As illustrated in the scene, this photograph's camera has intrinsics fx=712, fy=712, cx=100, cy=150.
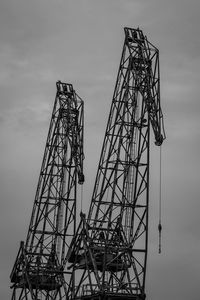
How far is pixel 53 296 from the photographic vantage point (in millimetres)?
71750

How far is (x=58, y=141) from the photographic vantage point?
2970 inches

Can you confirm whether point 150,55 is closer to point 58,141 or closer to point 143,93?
point 143,93

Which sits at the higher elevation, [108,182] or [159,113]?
[159,113]

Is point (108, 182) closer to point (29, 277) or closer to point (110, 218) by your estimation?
point (110, 218)

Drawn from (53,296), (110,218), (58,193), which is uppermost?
(58,193)

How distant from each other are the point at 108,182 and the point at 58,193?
690 inches

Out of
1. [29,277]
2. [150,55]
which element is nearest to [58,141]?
[29,277]

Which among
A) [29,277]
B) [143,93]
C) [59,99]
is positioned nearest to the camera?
[143,93]

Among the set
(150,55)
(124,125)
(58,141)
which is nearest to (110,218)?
(124,125)

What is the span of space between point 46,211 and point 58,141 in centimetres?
759

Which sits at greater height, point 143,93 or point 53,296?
point 143,93

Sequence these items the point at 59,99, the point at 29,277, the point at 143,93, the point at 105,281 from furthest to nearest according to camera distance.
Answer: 1. the point at 59,99
2. the point at 29,277
3. the point at 143,93
4. the point at 105,281

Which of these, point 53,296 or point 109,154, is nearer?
point 109,154

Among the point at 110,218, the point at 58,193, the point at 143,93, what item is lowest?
the point at 110,218
